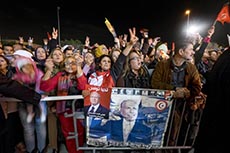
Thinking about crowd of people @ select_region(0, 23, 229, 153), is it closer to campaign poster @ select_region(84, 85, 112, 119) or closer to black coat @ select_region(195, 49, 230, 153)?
campaign poster @ select_region(84, 85, 112, 119)

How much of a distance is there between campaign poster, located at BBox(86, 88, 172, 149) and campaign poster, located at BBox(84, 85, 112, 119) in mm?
53

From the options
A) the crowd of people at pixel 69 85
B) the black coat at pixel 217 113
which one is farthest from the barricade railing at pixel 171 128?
the black coat at pixel 217 113

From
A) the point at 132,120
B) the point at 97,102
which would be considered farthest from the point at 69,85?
the point at 132,120

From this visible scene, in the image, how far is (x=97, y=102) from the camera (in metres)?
3.45

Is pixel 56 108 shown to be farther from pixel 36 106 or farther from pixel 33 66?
pixel 33 66

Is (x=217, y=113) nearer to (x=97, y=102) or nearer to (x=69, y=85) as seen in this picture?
(x=97, y=102)

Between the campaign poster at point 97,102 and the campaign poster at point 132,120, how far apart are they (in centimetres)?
5

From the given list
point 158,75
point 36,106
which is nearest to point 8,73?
point 36,106

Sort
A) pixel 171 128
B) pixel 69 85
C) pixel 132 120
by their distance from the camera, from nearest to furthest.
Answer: pixel 132 120 < pixel 171 128 < pixel 69 85

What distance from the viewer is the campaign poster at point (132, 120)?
3402mm

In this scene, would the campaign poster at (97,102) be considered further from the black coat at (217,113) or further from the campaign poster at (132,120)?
the black coat at (217,113)

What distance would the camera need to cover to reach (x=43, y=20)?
11.7m

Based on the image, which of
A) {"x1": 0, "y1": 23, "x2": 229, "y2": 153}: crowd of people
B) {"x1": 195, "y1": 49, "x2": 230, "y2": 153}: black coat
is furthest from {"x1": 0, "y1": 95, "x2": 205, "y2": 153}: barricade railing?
{"x1": 195, "y1": 49, "x2": 230, "y2": 153}: black coat

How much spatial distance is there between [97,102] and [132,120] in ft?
1.64
